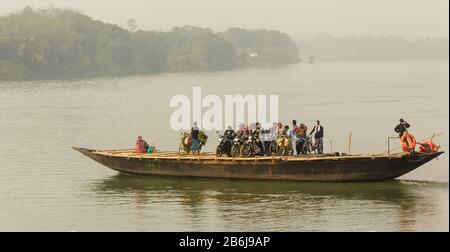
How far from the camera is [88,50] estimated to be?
485ft

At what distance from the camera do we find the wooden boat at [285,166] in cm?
3170

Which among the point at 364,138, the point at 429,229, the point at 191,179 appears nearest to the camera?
the point at 429,229

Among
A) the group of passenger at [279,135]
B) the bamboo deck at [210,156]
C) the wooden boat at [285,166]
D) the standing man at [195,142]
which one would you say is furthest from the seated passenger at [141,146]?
the group of passenger at [279,135]

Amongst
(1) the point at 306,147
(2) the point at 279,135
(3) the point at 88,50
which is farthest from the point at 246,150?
(3) the point at 88,50

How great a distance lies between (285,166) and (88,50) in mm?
118225

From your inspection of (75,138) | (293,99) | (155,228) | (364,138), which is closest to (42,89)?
(293,99)

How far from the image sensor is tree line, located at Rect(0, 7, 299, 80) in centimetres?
12900

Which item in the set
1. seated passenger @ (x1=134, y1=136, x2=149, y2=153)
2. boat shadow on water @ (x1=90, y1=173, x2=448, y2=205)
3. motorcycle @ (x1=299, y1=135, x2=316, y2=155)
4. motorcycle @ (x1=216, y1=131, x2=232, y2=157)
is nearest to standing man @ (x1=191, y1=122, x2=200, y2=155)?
boat shadow on water @ (x1=90, y1=173, x2=448, y2=205)

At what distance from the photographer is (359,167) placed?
105 ft

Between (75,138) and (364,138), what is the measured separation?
1534cm

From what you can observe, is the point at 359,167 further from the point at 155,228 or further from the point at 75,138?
the point at 75,138

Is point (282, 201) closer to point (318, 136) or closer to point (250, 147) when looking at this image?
point (250, 147)

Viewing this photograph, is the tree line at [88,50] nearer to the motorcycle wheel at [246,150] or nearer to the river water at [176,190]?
the river water at [176,190]

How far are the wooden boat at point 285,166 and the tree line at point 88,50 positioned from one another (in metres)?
88.8
